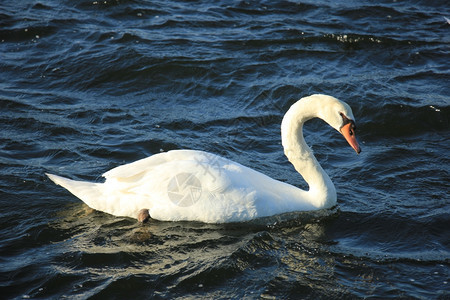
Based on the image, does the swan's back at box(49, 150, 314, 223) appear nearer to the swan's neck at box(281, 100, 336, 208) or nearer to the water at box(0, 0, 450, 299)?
the water at box(0, 0, 450, 299)

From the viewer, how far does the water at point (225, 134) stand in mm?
6223

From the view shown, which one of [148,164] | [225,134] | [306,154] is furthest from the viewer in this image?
[225,134]

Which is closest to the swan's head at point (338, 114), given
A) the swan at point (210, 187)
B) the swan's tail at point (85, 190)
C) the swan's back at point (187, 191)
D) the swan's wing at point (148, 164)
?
the swan at point (210, 187)

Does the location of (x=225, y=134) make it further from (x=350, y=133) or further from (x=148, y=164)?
(x=350, y=133)

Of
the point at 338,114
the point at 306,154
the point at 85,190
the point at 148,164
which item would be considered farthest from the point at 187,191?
the point at 338,114

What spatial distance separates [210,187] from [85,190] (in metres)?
1.50

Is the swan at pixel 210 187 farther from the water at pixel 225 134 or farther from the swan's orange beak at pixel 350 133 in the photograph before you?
the water at pixel 225 134

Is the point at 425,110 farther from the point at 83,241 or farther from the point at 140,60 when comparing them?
the point at 83,241

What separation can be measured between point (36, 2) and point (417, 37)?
320 inches

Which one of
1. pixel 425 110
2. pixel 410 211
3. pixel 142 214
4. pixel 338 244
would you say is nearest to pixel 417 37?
pixel 425 110

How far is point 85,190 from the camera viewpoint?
722 cm

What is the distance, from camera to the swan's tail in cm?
720

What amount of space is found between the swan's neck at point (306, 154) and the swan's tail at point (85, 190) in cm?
231

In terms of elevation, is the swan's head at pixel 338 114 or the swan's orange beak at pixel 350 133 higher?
the swan's head at pixel 338 114
